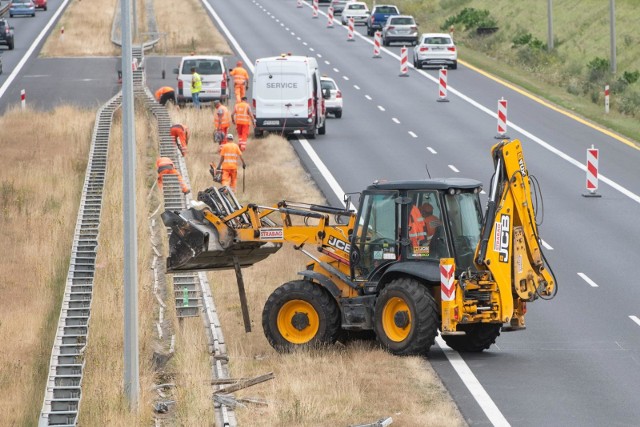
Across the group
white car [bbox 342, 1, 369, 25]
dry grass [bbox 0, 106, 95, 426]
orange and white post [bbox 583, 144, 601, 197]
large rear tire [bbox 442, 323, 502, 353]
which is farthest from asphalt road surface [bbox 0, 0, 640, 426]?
dry grass [bbox 0, 106, 95, 426]

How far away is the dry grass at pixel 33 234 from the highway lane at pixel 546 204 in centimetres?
612

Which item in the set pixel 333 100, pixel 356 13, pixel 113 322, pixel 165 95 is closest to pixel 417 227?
pixel 113 322

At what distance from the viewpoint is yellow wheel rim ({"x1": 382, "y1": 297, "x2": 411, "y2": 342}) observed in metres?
18.4

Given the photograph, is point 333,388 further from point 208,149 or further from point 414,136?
point 414,136

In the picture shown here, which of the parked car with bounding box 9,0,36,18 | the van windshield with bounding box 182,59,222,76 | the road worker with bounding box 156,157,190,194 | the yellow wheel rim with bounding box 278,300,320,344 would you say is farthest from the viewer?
the parked car with bounding box 9,0,36,18

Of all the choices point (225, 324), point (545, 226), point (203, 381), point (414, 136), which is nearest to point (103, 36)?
point (414, 136)

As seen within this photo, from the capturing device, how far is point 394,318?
61.0 ft


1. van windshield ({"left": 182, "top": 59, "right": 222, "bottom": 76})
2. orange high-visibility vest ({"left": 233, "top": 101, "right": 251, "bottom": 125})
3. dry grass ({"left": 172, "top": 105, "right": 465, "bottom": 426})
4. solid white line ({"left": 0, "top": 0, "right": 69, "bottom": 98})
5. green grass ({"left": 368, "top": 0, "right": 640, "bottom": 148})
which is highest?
dry grass ({"left": 172, "top": 105, "right": 465, "bottom": 426})

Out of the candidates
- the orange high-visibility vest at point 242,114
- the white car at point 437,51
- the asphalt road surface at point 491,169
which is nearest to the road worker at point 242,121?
the orange high-visibility vest at point 242,114

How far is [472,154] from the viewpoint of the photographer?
131ft

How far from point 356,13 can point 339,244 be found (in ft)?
195

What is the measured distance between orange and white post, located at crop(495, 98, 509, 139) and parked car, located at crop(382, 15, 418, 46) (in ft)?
83.0

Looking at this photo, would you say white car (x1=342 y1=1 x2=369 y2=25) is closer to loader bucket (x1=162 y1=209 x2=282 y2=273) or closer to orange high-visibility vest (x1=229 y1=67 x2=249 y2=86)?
orange high-visibility vest (x1=229 y1=67 x2=249 y2=86)

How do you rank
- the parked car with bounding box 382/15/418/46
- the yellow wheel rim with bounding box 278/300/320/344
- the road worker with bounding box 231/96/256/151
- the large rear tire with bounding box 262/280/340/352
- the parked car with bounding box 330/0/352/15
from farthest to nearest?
the parked car with bounding box 330/0/352/15, the parked car with bounding box 382/15/418/46, the road worker with bounding box 231/96/256/151, the yellow wheel rim with bounding box 278/300/320/344, the large rear tire with bounding box 262/280/340/352
